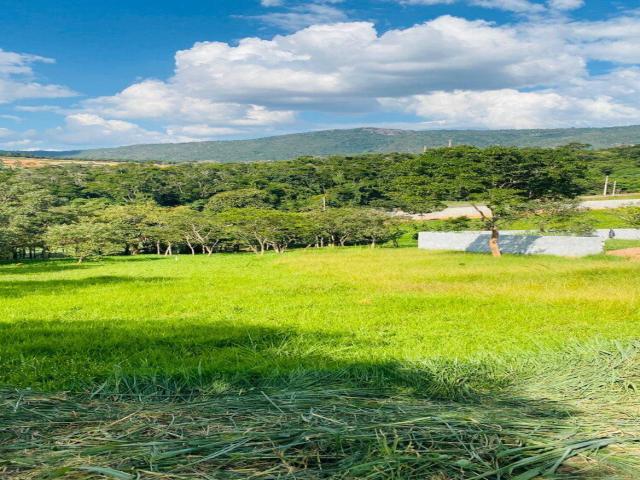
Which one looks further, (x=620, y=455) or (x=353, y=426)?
(x=353, y=426)

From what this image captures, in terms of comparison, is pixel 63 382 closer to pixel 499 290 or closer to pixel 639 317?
pixel 639 317

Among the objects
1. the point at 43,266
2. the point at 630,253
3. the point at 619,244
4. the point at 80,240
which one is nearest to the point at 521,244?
the point at 630,253

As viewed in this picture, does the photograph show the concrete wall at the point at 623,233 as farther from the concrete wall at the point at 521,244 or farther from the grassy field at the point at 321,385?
the grassy field at the point at 321,385

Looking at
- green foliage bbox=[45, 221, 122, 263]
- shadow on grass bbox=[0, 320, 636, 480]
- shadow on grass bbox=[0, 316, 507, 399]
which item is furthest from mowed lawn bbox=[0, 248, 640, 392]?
green foliage bbox=[45, 221, 122, 263]

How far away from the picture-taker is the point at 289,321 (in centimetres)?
931

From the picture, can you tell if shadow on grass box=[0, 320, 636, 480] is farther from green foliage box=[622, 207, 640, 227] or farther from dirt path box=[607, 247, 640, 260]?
green foliage box=[622, 207, 640, 227]

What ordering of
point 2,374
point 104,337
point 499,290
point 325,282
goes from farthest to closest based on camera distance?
point 325,282, point 499,290, point 104,337, point 2,374

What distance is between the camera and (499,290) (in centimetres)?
1309

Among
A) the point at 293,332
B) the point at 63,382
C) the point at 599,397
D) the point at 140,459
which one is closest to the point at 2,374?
the point at 63,382

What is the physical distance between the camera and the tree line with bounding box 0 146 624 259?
78.9 feet

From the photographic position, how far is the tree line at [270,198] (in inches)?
947

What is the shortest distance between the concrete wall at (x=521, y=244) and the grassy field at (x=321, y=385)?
38.9 feet

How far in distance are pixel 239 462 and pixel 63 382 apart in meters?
3.99

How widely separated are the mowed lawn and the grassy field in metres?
0.05
